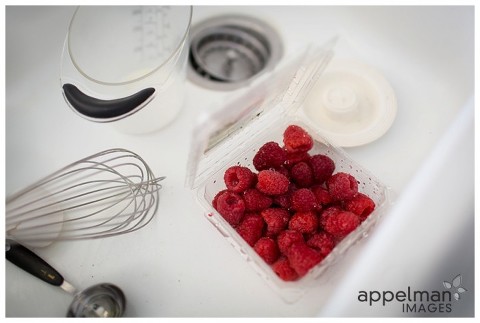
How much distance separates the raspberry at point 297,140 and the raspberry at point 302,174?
2 centimetres

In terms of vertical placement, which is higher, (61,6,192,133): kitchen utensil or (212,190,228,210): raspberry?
(61,6,192,133): kitchen utensil

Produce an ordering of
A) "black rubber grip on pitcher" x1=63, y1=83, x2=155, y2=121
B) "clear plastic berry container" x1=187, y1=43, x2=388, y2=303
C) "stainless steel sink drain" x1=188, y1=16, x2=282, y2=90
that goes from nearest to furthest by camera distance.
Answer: "clear plastic berry container" x1=187, y1=43, x2=388, y2=303 → "black rubber grip on pitcher" x1=63, y1=83, x2=155, y2=121 → "stainless steel sink drain" x1=188, y1=16, x2=282, y2=90

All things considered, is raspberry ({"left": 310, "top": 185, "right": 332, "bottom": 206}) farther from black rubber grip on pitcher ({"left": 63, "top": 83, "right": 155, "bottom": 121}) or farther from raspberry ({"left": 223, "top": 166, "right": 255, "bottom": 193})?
black rubber grip on pitcher ({"left": 63, "top": 83, "right": 155, "bottom": 121})

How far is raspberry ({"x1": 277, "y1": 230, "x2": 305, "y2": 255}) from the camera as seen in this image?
51 cm

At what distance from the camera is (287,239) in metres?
0.51

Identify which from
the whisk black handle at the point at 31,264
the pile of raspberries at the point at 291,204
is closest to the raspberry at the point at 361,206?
the pile of raspberries at the point at 291,204

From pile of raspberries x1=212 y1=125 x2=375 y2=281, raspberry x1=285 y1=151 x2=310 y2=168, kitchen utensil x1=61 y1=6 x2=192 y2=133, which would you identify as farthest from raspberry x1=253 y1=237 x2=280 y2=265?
kitchen utensil x1=61 y1=6 x2=192 y2=133

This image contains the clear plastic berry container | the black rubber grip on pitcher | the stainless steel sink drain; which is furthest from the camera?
the stainless steel sink drain

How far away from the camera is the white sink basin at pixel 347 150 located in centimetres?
48

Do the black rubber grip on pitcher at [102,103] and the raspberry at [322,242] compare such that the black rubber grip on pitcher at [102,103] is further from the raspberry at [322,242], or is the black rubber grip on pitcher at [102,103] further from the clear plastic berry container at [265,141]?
the raspberry at [322,242]

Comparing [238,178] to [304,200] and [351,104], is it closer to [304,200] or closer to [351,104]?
[304,200]

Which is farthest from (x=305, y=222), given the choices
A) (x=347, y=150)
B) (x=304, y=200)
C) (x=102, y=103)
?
(x=102, y=103)

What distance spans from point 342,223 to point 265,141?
0.15m

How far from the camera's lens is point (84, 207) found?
59 centimetres
